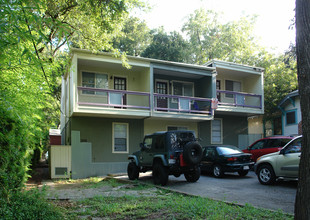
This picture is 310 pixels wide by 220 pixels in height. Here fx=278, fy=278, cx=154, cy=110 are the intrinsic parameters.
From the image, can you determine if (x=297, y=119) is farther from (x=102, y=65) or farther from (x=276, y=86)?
(x=102, y=65)

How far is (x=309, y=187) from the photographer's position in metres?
4.16

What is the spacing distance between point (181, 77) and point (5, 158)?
15.5 metres

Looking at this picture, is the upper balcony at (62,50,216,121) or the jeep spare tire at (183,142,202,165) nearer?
the jeep spare tire at (183,142,202,165)

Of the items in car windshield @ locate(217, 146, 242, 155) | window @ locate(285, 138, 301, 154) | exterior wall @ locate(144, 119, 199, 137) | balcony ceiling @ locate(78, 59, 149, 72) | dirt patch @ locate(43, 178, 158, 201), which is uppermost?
balcony ceiling @ locate(78, 59, 149, 72)

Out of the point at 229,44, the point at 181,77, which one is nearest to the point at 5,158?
the point at 181,77

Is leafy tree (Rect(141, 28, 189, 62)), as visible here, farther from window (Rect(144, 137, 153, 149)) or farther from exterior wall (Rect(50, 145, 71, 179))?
window (Rect(144, 137, 153, 149))

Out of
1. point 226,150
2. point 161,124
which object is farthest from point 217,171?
point 161,124

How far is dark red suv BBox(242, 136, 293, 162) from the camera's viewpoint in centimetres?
1380

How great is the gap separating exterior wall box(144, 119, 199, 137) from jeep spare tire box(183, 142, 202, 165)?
319 inches

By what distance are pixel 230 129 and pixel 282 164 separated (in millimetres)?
11529

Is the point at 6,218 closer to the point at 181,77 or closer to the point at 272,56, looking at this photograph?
the point at 181,77

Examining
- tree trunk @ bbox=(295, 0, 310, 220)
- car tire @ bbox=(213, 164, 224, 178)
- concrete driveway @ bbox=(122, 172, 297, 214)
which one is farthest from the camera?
car tire @ bbox=(213, 164, 224, 178)

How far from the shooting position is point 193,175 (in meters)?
11.4

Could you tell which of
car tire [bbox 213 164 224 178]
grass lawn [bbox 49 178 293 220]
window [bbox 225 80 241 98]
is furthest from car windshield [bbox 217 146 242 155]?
window [bbox 225 80 241 98]
